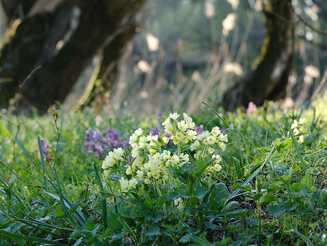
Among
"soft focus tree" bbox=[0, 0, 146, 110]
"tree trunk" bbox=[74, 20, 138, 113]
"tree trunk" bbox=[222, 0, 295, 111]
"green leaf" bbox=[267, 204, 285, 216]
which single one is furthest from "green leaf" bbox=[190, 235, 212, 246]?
"tree trunk" bbox=[74, 20, 138, 113]

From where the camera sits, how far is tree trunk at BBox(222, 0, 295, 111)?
423 cm

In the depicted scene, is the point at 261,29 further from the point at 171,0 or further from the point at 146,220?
the point at 146,220

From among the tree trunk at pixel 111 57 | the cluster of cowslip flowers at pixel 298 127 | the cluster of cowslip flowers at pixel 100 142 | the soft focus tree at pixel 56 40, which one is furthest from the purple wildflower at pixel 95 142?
the tree trunk at pixel 111 57

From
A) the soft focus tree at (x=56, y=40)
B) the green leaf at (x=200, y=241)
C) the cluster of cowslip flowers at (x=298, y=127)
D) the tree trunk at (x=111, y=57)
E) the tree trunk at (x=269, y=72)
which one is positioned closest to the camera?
the green leaf at (x=200, y=241)

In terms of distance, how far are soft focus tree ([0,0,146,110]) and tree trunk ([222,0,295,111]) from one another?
1.71m

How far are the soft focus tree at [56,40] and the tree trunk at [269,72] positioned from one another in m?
1.71

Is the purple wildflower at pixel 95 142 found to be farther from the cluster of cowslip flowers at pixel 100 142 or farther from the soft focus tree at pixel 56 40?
the soft focus tree at pixel 56 40

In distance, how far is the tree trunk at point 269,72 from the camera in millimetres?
4227

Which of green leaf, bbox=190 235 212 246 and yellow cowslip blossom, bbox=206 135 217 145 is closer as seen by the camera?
green leaf, bbox=190 235 212 246

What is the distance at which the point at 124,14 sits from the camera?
5168mm

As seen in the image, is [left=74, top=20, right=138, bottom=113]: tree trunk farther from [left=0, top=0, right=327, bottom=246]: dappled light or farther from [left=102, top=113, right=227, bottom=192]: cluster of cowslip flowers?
[left=102, top=113, right=227, bottom=192]: cluster of cowslip flowers

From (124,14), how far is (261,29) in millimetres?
10494

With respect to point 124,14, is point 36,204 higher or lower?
lower

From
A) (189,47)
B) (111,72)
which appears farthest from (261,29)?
(111,72)
